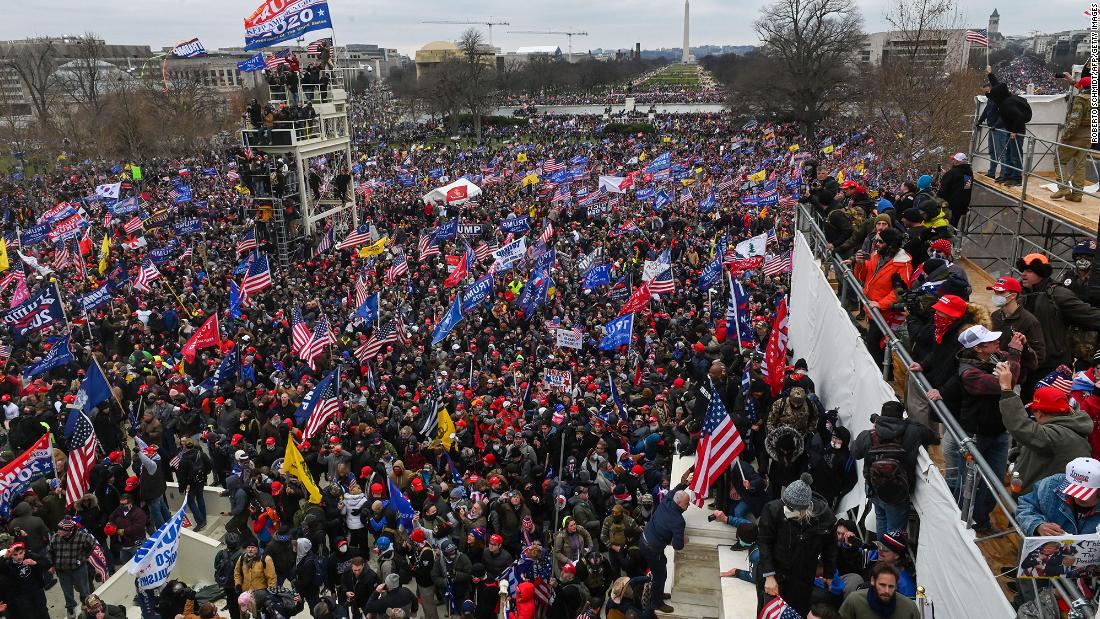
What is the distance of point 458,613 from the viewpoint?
8.59 meters

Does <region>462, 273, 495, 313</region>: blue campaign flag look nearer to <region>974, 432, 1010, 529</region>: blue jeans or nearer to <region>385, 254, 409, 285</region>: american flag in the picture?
<region>385, 254, 409, 285</region>: american flag

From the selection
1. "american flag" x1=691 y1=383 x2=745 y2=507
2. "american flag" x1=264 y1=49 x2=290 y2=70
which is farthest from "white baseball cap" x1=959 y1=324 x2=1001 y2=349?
"american flag" x1=264 y1=49 x2=290 y2=70

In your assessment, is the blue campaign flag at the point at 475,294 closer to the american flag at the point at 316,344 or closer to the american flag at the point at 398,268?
the american flag at the point at 316,344

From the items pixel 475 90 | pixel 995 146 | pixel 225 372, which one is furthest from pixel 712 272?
pixel 475 90

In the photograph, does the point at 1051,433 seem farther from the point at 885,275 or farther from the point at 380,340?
the point at 380,340

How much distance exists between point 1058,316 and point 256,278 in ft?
57.9

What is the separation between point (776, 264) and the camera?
58.5 ft

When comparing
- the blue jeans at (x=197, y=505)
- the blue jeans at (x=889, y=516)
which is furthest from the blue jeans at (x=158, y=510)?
the blue jeans at (x=889, y=516)

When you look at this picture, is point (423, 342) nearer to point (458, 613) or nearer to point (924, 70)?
point (458, 613)

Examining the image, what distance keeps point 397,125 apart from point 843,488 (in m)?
79.8

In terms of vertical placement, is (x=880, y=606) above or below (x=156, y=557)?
above

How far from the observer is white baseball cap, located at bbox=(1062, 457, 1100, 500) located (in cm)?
427

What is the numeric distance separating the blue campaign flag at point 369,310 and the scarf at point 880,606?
1371 cm

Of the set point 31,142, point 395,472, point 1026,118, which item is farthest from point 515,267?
point 31,142
